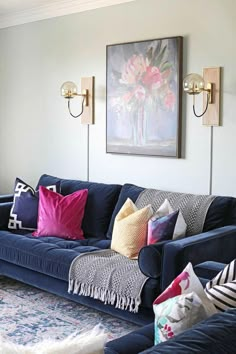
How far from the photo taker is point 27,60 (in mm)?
5336

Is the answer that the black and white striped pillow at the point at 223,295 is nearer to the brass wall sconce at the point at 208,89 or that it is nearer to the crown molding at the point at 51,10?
the brass wall sconce at the point at 208,89

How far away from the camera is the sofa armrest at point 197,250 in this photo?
307 centimetres

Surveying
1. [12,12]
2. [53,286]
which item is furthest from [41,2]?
[53,286]

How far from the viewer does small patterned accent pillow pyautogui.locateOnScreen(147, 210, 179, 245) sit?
3.46 metres

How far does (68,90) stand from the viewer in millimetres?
4625

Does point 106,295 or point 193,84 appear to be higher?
point 193,84

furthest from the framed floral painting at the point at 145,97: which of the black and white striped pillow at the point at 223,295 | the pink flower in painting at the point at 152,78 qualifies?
the black and white striped pillow at the point at 223,295

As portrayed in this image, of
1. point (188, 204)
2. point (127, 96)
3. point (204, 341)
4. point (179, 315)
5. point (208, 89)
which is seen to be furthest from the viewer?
→ point (127, 96)

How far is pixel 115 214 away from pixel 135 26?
1.59 metres

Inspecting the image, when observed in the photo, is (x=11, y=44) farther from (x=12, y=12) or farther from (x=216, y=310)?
(x=216, y=310)

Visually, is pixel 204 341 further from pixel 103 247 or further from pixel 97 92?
pixel 97 92

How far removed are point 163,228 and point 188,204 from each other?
0.37 meters

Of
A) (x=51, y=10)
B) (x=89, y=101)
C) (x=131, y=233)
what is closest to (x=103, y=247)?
(x=131, y=233)

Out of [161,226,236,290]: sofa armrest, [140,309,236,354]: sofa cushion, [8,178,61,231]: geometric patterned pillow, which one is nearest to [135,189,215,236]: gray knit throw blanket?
[161,226,236,290]: sofa armrest
